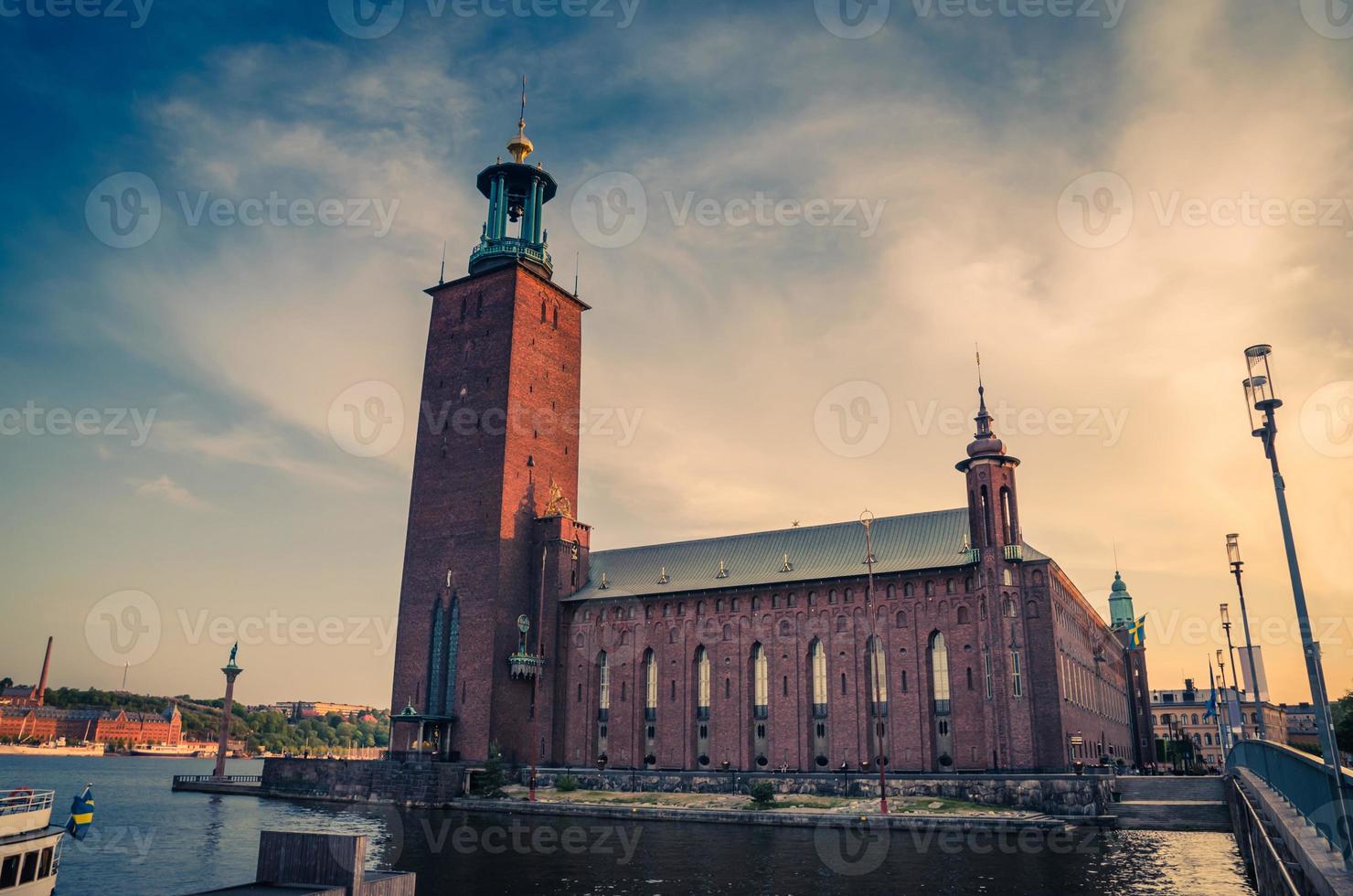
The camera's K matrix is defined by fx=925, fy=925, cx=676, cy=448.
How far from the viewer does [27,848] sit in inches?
1040

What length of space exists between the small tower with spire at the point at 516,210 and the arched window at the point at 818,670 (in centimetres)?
4166

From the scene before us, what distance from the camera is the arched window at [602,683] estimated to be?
7638 cm

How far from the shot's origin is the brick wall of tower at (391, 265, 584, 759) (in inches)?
2884

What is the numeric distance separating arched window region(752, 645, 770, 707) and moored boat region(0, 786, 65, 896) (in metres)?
49.0

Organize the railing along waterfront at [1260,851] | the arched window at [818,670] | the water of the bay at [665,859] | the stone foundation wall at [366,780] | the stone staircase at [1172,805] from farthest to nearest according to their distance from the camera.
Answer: the arched window at [818,670]
the stone foundation wall at [366,780]
the stone staircase at [1172,805]
the water of the bay at [665,859]
the railing along waterfront at [1260,851]

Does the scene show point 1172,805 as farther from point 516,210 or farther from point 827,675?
point 516,210

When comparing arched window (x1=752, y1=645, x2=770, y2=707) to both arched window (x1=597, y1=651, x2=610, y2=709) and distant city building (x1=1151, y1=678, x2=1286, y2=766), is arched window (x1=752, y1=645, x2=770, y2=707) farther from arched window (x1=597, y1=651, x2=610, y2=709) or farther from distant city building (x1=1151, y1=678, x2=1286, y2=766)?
distant city building (x1=1151, y1=678, x2=1286, y2=766)

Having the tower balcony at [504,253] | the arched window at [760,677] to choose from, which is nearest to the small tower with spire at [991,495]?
the arched window at [760,677]

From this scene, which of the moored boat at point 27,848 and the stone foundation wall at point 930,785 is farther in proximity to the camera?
the stone foundation wall at point 930,785

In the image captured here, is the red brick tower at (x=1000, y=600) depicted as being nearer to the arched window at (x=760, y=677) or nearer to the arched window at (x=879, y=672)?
the arched window at (x=879, y=672)

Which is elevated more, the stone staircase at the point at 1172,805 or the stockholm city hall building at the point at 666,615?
the stockholm city hall building at the point at 666,615

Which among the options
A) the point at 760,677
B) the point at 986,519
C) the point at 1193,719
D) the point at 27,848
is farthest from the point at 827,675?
the point at 1193,719

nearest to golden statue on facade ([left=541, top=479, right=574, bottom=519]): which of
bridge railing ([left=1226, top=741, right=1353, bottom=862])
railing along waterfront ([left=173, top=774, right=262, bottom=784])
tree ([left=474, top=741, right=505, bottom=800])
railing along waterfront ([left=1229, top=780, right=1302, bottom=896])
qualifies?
tree ([left=474, top=741, right=505, bottom=800])

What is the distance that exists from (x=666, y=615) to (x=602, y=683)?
8.02m
